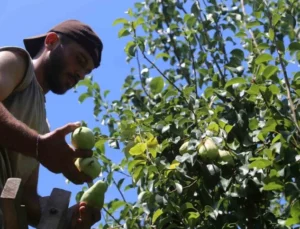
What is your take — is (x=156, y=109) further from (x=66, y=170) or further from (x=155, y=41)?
(x=66, y=170)

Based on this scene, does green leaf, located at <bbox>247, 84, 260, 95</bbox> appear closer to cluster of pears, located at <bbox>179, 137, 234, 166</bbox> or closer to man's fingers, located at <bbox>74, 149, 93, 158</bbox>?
cluster of pears, located at <bbox>179, 137, 234, 166</bbox>

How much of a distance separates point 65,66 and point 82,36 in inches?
5.3

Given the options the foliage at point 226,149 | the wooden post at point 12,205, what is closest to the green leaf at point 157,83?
the foliage at point 226,149

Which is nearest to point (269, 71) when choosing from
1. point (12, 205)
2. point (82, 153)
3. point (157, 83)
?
point (157, 83)

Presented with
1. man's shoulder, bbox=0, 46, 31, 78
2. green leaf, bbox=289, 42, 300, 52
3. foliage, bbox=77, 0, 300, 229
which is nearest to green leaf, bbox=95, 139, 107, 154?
foliage, bbox=77, 0, 300, 229

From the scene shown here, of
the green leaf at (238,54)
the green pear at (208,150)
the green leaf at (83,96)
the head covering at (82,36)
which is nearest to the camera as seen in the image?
the head covering at (82,36)

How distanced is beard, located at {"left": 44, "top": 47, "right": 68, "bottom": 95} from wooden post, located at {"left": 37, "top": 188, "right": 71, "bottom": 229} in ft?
1.55

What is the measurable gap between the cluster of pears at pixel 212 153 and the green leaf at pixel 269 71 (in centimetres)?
35

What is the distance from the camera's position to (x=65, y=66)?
245 cm

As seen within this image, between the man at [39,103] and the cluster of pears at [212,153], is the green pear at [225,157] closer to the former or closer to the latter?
the cluster of pears at [212,153]

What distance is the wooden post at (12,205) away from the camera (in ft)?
5.96

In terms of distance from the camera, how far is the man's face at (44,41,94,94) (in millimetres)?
2432

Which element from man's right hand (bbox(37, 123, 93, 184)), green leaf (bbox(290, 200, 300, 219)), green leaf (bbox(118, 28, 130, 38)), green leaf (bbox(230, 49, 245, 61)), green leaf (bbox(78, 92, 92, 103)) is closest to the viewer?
man's right hand (bbox(37, 123, 93, 184))

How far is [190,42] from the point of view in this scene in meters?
3.74
